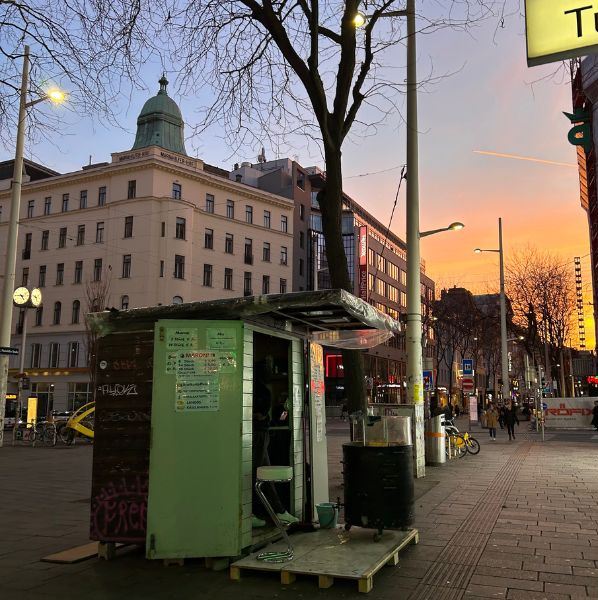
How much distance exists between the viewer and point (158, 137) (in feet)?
182

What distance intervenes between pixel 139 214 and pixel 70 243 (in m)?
7.71

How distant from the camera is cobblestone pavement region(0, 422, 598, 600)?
18.4 feet

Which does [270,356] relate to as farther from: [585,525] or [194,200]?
[194,200]

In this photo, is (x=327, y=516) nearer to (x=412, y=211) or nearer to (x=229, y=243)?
(x=412, y=211)

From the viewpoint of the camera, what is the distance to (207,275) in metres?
54.3

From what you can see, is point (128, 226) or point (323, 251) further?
point (323, 251)

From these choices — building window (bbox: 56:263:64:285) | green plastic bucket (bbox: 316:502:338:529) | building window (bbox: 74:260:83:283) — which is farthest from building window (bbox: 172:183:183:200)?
green plastic bucket (bbox: 316:502:338:529)

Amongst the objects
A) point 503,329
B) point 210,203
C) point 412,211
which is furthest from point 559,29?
point 210,203

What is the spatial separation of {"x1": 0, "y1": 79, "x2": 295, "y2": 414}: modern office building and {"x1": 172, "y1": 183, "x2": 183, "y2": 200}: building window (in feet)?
0.28

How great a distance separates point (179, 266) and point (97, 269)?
7.10 m

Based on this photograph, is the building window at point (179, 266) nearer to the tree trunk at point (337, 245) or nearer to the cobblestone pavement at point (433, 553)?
the cobblestone pavement at point (433, 553)

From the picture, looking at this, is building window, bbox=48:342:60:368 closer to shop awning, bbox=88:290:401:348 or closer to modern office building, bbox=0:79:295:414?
modern office building, bbox=0:79:295:414

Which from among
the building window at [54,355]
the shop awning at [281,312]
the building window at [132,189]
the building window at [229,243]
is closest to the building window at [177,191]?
the building window at [132,189]

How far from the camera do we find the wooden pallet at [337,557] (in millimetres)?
5664
